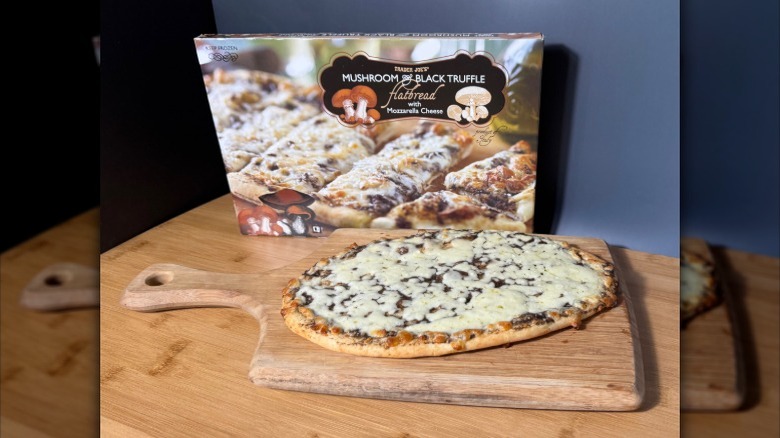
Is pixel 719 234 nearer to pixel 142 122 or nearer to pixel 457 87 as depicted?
pixel 457 87

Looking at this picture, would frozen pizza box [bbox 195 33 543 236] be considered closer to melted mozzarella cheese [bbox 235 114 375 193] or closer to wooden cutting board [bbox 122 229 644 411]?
melted mozzarella cheese [bbox 235 114 375 193]

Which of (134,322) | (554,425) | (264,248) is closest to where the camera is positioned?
(554,425)

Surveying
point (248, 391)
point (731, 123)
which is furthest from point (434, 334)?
point (731, 123)

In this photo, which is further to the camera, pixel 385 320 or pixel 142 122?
pixel 142 122

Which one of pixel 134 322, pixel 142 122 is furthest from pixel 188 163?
pixel 134 322

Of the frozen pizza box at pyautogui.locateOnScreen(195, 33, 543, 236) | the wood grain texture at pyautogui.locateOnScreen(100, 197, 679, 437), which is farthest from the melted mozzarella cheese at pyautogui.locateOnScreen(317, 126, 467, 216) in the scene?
the wood grain texture at pyautogui.locateOnScreen(100, 197, 679, 437)

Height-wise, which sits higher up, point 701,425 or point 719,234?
point 719,234
